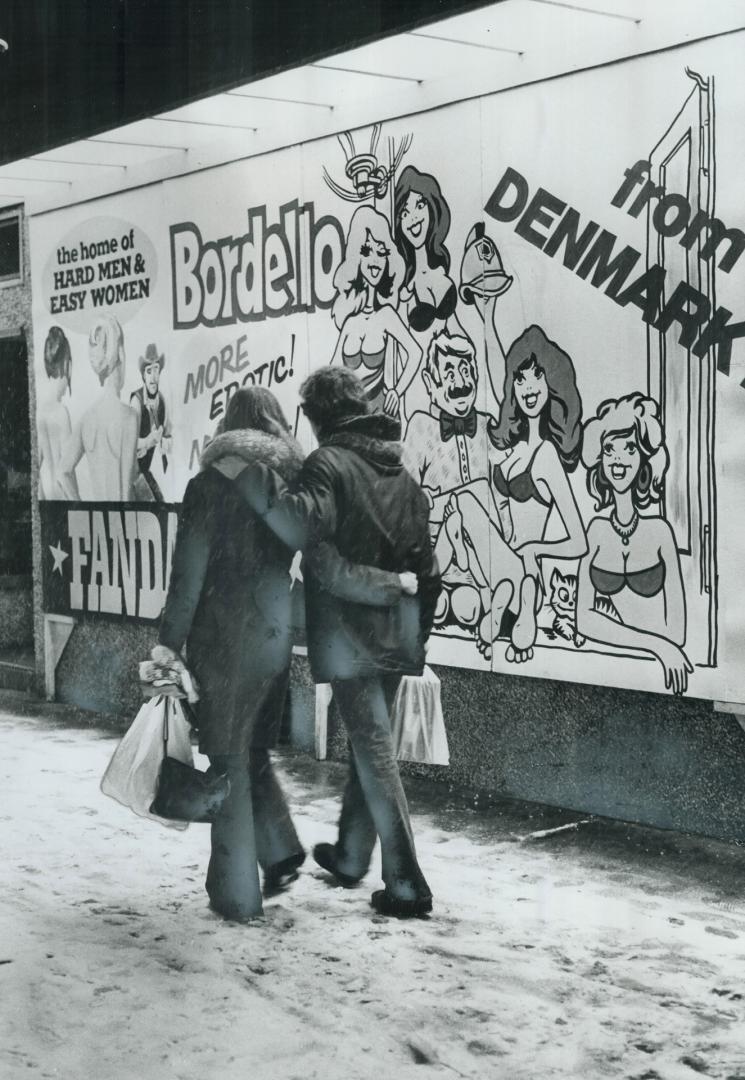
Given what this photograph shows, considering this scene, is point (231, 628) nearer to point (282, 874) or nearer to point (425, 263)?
point (282, 874)

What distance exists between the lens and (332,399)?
464 cm

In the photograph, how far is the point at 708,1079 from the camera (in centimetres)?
317

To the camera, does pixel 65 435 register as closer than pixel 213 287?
No

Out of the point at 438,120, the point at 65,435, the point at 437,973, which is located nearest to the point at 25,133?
the point at 65,435

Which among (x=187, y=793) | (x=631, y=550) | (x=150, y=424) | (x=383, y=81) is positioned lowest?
(x=187, y=793)

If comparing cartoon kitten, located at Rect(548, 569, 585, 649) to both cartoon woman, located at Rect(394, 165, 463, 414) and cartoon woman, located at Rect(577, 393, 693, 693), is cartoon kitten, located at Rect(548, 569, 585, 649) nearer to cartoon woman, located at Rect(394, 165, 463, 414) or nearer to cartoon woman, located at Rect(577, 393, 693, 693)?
cartoon woman, located at Rect(577, 393, 693, 693)

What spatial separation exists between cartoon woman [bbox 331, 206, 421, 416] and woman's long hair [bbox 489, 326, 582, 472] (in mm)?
528

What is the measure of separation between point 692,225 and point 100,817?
320cm

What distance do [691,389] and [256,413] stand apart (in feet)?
5.01

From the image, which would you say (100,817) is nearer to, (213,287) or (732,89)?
(213,287)

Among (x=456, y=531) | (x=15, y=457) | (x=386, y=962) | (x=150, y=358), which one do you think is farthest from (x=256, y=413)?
(x=15, y=457)

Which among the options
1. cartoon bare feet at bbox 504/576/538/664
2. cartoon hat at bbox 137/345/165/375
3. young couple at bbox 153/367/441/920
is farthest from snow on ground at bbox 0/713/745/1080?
cartoon hat at bbox 137/345/165/375

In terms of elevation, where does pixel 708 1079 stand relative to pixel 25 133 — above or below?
below

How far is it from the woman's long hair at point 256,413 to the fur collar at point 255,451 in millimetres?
54
